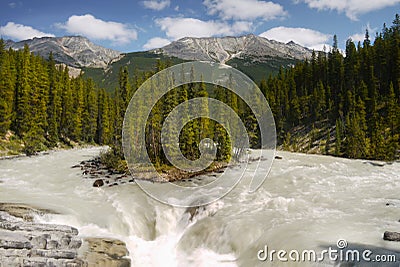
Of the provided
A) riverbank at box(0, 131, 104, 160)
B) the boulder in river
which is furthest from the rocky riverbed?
riverbank at box(0, 131, 104, 160)

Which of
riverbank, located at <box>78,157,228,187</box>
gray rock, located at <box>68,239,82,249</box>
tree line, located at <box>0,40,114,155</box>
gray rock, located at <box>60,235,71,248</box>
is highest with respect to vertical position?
tree line, located at <box>0,40,114,155</box>

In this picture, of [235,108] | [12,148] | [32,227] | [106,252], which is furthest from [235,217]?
[12,148]

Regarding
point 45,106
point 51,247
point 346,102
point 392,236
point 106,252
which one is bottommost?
point 106,252

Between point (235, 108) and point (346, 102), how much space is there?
124ft

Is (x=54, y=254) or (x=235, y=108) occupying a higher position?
(x=235, y=108)

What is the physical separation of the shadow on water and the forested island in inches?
1170

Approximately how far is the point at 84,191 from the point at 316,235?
18466 millimetres

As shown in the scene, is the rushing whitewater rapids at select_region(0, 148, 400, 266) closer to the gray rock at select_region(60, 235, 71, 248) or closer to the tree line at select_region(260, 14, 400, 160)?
the gray rock at select_region(60, 235, 71, 248)

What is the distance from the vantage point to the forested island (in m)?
46.4

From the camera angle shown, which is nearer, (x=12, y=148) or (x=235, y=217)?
(x=235, y=217)

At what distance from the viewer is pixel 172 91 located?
142ft

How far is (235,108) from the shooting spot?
56.7 meters

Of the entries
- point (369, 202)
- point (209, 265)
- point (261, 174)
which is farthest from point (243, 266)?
point (261, 174)

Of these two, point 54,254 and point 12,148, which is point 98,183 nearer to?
point 54,254
